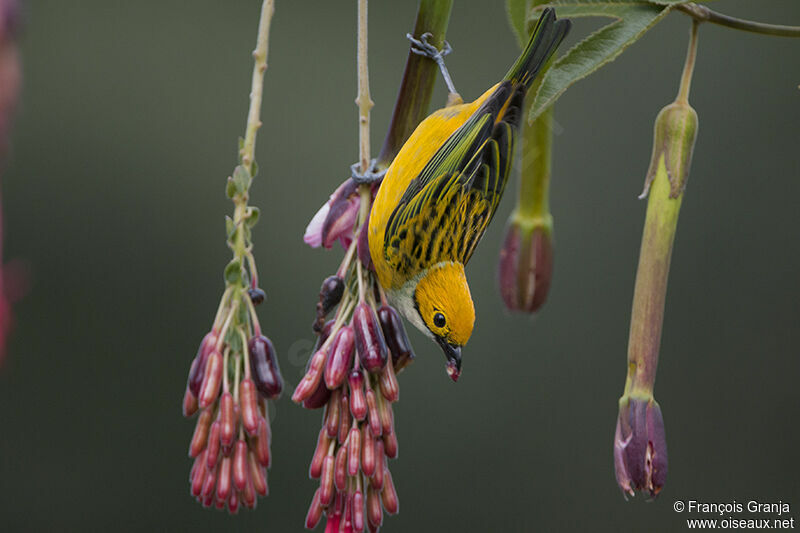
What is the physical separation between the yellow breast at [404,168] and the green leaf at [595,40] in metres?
0.21

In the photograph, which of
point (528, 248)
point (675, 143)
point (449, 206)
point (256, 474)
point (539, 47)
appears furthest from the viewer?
point (528, 248)

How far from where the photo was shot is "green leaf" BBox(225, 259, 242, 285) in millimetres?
1187

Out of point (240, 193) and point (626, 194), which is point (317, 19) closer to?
point (626, 194)

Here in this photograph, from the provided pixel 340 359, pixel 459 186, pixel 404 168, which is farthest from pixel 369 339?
pixel 459 186

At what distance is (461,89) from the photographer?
4.24 metres

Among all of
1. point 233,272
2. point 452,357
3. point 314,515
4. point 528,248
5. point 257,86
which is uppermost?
point 257,86

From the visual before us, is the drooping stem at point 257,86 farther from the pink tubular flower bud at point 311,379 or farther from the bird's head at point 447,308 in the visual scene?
the bird's head at point 447,308

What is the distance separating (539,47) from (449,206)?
31 centimetres

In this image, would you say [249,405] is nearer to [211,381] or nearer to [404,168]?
[211,381]

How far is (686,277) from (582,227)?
0.59 m

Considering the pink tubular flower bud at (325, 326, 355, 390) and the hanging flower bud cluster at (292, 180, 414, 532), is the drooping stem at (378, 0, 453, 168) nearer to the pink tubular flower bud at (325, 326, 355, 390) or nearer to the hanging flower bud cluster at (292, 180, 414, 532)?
the hanging flower bud cluster at (292, 180, 414, 532)

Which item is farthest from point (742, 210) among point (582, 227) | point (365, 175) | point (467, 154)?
point (365, 175)

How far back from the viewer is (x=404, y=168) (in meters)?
1.47

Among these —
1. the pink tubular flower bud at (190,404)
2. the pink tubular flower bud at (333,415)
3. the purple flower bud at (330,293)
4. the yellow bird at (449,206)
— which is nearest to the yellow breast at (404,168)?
the yellow bird at (449,206)
